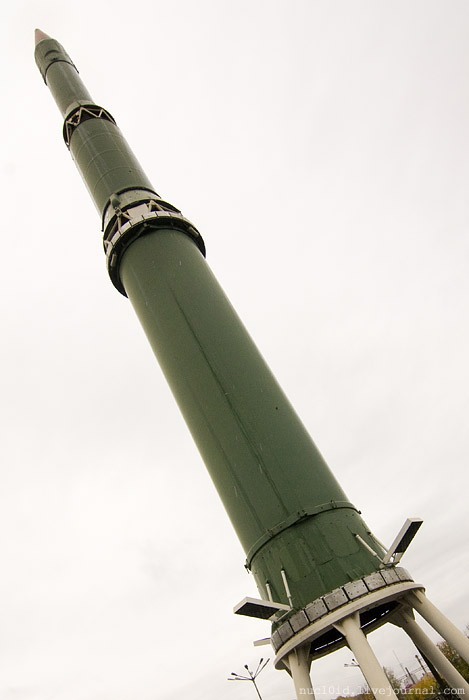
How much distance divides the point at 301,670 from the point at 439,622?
1.77 metres

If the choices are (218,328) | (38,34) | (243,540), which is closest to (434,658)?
(243,540)

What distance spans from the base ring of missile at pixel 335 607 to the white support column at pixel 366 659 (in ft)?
0.38

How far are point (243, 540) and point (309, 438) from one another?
5.98ft

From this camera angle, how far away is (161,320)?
8.77 meters

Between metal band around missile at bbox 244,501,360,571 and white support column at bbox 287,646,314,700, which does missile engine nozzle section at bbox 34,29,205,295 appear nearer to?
metal band around missile at bbox 244,501,360,571

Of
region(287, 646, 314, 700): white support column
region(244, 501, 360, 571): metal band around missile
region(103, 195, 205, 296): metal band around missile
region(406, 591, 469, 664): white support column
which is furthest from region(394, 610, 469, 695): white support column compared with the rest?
region(103, 195, 205, 296): metal band around missile

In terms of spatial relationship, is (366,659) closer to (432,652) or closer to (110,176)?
Result: (432,652)

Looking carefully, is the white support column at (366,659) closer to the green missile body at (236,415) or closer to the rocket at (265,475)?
the rocket at (265,475)

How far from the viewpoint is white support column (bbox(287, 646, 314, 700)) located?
18.2ft

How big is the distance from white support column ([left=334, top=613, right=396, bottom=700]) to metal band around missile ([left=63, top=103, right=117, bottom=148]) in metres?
13.6

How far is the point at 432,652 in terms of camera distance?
6.07 m

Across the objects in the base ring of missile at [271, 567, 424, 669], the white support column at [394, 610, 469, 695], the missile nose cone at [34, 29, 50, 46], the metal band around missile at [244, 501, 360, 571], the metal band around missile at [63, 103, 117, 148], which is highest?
the missile nose cone at [34, 29, 50, 46]

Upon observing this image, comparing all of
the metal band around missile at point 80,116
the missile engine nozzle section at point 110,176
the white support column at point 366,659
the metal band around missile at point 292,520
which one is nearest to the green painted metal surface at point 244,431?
the metal band around missile at point 292,520

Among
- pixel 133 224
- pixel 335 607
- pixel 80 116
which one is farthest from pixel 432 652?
pixel 80 116
